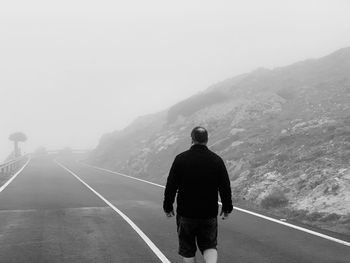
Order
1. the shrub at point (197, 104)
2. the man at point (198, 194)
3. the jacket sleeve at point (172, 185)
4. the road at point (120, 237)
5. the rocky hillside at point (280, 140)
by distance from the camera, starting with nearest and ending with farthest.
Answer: the man at point (198, 194)
the jacket sleeve at point (172, 185)
the road at point (120, 237)
the rocky hillside at point (280, 140)
the shrub at point (197, 104)

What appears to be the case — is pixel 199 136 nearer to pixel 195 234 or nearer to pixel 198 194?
pixel 198 194

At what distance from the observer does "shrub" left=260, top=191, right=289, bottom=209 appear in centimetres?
1437

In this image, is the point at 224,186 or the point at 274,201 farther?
the point at 274,201

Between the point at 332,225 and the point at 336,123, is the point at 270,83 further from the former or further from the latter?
the point at 332,225

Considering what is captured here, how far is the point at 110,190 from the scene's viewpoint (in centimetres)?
2058

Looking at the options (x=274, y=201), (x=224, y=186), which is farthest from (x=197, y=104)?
(x=224, y=186)

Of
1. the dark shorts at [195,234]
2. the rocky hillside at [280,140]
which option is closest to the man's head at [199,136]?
the dark shorts at [195,234]

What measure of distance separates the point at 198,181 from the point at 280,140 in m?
18.0

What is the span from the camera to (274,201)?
1452cm

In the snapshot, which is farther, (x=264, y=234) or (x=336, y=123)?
(x=336, y=123)

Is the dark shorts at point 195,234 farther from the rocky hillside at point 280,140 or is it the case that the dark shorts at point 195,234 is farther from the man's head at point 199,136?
the rocky hillside at point 280,140

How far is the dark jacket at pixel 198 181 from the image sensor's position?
5402 mm

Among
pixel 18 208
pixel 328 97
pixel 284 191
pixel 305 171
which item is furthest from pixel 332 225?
pixel 328 97

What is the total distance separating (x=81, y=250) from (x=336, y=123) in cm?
1652
